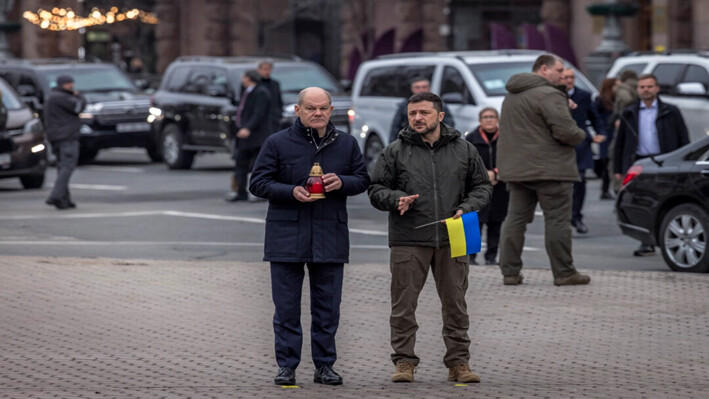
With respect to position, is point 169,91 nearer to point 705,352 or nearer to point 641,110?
point 641,110

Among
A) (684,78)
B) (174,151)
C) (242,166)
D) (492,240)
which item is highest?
(684,78)

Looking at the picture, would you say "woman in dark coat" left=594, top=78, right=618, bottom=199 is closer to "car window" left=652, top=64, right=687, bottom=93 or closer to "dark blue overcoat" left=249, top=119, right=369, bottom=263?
"car window" left=652, top=64, right=687, bottom=93

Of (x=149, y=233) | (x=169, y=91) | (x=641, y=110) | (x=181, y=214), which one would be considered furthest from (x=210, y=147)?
(x=641, y=110)

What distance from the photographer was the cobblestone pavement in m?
8.16

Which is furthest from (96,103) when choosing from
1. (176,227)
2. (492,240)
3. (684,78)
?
(492,240)

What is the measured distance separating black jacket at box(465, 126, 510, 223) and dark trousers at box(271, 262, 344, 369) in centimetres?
529

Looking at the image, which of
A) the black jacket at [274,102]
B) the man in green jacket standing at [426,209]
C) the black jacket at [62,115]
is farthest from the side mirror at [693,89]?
the man in green jacket standing at [426,209]

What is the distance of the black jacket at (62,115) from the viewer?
64.4ft

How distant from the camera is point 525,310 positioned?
425 inches

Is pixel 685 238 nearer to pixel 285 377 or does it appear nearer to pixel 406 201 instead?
pixel 406 201

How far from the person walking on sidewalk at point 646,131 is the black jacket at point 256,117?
642 centimetres

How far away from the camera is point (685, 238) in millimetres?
13219

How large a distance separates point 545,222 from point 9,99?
13.6 meters

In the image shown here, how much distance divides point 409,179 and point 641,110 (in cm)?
684
